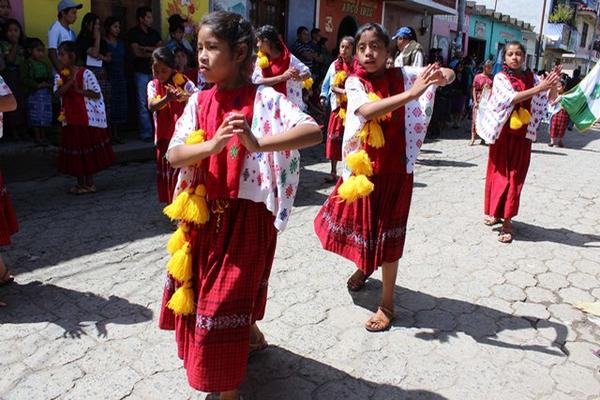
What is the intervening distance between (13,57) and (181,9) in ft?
10.9

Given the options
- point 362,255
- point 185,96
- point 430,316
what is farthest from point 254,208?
point 185,96

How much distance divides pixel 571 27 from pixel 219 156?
134 ft

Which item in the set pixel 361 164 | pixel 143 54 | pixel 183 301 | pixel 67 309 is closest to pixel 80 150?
pixel 143 54

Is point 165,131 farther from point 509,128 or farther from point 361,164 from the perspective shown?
point 509,128

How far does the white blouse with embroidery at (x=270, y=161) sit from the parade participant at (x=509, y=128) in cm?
308

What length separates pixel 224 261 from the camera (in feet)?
7.19

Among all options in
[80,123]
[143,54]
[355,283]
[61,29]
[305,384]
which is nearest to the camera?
[305,384]

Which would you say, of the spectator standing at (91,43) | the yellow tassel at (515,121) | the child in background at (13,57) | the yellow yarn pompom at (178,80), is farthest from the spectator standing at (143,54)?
the yellow tassel at (515,121)

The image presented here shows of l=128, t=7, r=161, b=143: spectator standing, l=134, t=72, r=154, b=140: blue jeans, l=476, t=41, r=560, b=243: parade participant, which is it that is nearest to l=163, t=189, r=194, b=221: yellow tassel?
l=476, t=41, r=560, b=243: parade participant

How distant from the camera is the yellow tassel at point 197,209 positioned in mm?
2178

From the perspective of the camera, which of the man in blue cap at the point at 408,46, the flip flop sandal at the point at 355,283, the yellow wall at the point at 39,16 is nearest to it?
the flip flop sandal at the point at 355,283

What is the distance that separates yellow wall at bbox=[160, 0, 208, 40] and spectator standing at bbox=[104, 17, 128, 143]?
84 cm

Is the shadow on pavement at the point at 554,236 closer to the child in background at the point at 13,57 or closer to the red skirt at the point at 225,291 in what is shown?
the red skirt at the point at 225,291

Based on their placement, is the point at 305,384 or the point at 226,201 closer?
the point at 226,201
